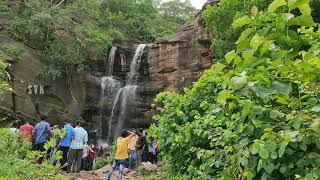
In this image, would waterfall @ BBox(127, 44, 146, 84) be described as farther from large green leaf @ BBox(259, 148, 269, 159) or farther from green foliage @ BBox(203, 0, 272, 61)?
large green leaf @ BBox(259, 148, 269, 159)

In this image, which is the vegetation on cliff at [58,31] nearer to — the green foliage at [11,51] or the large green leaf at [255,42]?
the green foliage at [11,51]

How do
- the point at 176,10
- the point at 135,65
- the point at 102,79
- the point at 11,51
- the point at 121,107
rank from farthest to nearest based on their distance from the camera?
the point at 176,10 → the point at 135,65 → the point at 102,79 → the point at 121,107 → the point at 11,51

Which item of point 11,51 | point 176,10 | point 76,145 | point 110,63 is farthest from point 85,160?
point 176,10

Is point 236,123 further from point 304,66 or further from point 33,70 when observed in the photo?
point 33,70

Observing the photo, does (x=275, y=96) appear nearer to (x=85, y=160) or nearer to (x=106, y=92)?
(x=85, y=160)

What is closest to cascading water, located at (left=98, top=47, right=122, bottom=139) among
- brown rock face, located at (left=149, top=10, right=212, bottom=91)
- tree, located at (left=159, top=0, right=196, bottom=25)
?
brown rock face, located at (left=149, top=10, right=212, bottom=91)

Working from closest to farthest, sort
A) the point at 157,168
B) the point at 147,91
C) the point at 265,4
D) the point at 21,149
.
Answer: the point at 21,149, the point at 157,168, the point at 265,4, the point at 147,91

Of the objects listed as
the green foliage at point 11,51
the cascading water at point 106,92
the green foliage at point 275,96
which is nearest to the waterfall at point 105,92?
the cascading water at point 106,92

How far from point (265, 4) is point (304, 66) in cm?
1681

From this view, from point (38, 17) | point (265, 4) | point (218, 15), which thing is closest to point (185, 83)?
point (218, 15)

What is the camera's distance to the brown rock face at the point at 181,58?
24.5 metres

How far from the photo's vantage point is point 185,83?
957 inches

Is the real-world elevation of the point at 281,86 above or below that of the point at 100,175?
above

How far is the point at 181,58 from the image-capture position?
83.1 ft
